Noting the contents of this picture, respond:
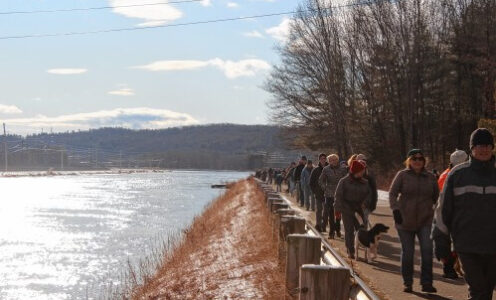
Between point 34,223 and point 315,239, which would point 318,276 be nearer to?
point 315,239

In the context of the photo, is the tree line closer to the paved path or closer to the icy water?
the icy water

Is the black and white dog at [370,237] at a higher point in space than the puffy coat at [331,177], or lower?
lower

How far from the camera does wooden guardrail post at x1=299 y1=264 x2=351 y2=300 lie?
6.09 m

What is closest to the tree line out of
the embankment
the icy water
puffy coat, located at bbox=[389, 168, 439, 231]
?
the icy water

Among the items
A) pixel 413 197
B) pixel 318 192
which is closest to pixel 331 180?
pixel 318 192

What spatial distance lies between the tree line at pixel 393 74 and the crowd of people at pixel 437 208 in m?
27.3

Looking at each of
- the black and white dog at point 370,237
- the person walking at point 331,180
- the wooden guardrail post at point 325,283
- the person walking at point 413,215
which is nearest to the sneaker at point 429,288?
the person walking at point 413,215

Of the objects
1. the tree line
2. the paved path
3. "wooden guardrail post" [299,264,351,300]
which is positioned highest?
the tree line

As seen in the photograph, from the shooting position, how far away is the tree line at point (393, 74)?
4291 cm

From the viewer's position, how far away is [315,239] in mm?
8773

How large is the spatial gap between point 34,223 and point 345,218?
27.1m

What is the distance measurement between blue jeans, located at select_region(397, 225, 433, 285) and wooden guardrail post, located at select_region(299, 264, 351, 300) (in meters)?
3.24

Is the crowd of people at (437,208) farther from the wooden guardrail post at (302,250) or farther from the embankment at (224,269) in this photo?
the embankment at (224,269)

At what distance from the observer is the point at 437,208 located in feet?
21.3
